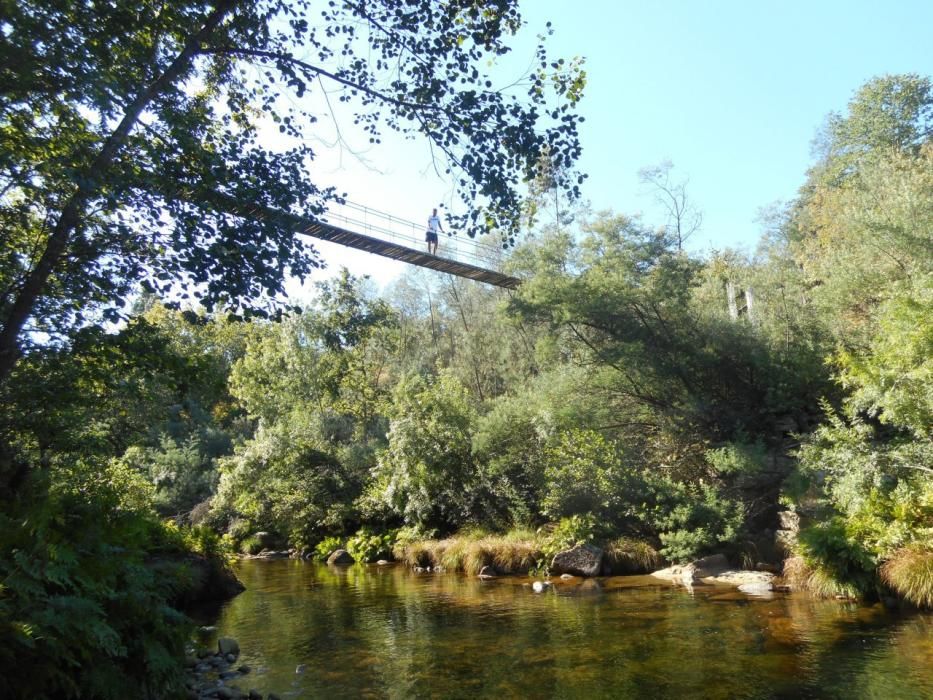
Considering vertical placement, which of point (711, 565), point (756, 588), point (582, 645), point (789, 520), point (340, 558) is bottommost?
point (582, 645)

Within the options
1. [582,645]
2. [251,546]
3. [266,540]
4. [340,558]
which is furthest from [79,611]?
[266,540]

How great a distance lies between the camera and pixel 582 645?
866 cm

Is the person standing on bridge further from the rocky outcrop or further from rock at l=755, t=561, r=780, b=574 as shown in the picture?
rock at l=755, t=561, r=780, b=574

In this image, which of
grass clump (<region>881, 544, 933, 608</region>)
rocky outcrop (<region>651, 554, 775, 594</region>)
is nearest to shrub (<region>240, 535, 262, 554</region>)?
rocky outcrop (<region>651, 554, 775, 594</region>)

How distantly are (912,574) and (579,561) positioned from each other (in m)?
6.61

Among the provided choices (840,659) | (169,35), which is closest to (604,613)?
(840,659)

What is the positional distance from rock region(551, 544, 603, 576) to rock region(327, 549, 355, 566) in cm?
743

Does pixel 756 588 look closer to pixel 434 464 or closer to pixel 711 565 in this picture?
pixel 711 565

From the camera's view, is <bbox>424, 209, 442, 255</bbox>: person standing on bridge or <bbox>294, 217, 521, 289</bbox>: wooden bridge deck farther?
<bbox>424, 209, 442, 255</bbox>: person standing on bridge

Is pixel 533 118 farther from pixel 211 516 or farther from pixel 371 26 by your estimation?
pixel 211 516

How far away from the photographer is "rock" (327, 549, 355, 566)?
19839 millimetres

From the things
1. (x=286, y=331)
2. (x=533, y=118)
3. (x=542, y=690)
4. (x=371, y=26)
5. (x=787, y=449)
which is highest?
(x=286, y=331)

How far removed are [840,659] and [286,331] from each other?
2288cm

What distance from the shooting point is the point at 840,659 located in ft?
24.5
